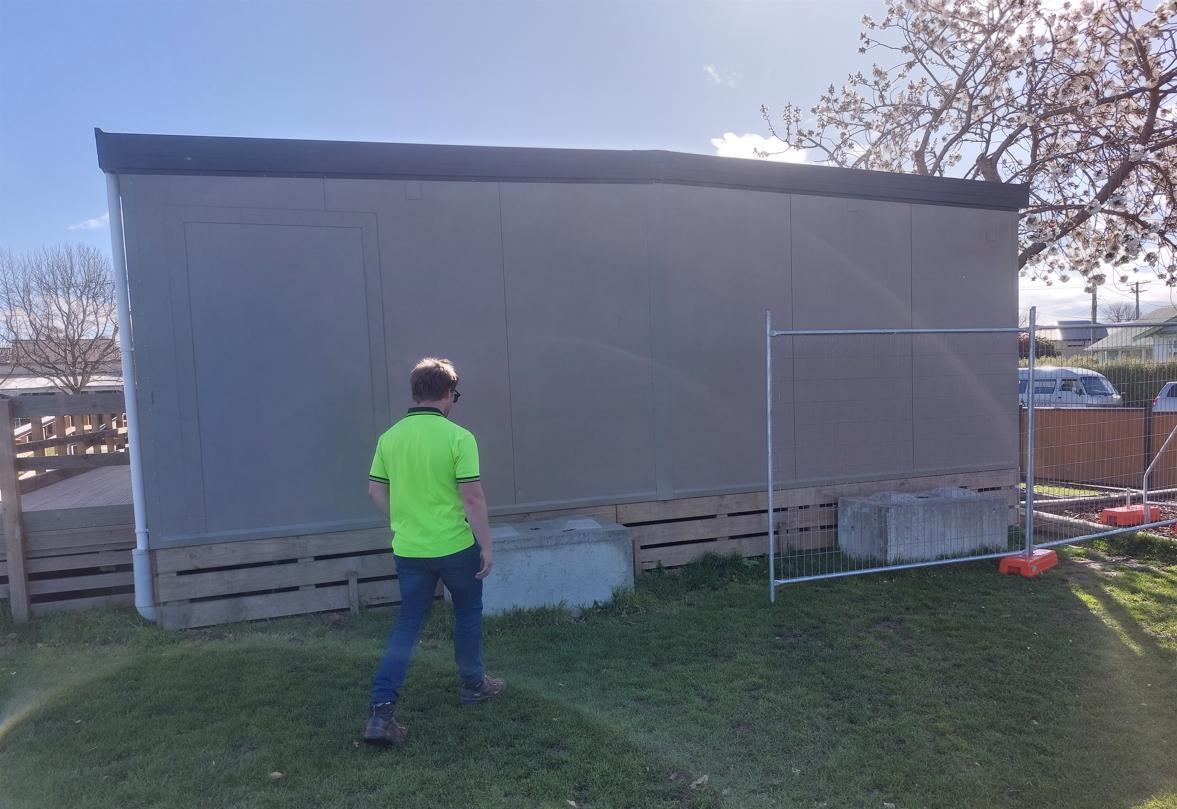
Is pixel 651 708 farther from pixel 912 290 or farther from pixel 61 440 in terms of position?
pixel 61 440

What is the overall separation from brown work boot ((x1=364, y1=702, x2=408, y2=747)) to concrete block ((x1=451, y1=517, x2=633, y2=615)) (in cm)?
164

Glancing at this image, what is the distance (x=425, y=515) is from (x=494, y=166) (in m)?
3.22

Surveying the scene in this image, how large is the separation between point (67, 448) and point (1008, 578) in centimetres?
868

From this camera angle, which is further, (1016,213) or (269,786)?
(1016,213)

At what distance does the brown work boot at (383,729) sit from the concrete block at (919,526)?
171 inches

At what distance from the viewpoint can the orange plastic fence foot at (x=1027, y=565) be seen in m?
6.11

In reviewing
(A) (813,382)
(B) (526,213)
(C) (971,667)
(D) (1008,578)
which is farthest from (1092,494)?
(B) (526,213)

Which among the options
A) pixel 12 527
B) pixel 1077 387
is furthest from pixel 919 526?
pixel 12 527

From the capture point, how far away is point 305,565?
17.8ft

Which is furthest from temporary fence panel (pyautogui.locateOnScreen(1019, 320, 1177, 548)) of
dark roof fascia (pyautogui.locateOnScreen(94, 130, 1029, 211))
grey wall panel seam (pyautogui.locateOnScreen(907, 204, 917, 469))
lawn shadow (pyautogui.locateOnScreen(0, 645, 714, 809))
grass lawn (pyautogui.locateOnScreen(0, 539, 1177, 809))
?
lawn shadow (pyautogui.locateOnScreen(0, 645, 714, 809))

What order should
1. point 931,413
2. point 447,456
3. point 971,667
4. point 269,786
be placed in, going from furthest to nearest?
1. point 931,413
2. point 971,667
3. point 447,456
4. point 269,786

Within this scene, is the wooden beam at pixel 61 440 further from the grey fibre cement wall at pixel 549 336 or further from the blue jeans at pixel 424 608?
the blue jeans at pixel 424 608

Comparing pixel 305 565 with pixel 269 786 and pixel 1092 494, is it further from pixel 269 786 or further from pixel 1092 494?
pixel 1092 494

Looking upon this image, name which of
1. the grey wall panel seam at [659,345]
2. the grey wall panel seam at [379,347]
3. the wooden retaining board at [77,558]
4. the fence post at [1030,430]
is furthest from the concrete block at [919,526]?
the wooden retaining board at [77,558]
